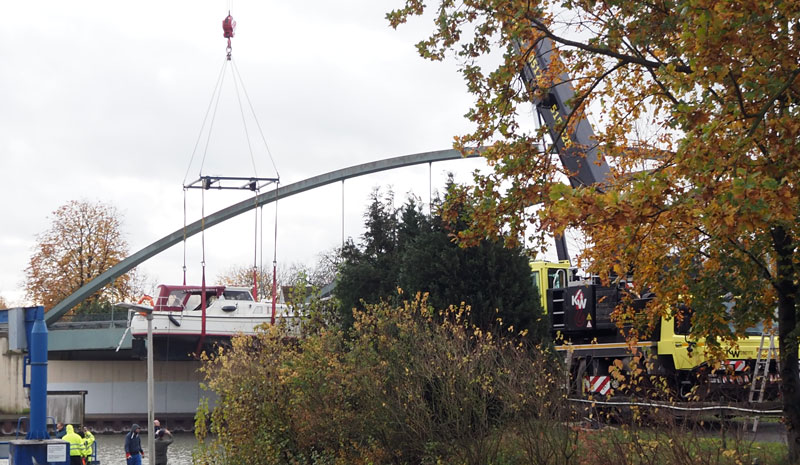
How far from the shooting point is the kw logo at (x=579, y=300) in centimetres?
2369

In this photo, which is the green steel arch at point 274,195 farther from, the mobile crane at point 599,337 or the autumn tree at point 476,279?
the autumn tree at point 476,279

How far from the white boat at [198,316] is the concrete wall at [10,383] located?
7.85 metres

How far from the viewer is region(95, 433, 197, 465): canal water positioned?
31672 millimetres

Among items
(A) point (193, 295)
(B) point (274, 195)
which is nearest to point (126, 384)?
(A) point (193, 295)

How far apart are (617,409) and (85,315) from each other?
4713 cm

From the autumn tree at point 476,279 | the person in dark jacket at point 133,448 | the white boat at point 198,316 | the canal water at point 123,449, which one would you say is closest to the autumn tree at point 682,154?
the autumn tree at point 476,279

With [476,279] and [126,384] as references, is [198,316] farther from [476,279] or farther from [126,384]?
[476,279]

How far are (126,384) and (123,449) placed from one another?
712 inches

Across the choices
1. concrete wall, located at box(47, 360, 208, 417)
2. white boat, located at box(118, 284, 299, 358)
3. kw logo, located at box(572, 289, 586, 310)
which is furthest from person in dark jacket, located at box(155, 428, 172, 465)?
concrete wall, located at box(47, 360, 208, 417)

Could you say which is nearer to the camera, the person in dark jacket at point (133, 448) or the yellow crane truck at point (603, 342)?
the yellow crane truck at point (603, 342)

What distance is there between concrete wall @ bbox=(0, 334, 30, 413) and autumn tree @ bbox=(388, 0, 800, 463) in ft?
146

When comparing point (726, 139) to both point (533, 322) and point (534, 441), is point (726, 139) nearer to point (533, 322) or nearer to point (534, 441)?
point (534, 441)

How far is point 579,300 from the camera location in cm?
2383

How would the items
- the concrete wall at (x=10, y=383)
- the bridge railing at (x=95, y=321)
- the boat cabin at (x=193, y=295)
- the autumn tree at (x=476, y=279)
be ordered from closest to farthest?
the autumn tree at (x=476, y=279)
the boat cabin at (x=193, y=295)
the concrete wall at (x=10, y=383)
the bridge railing at (x=95, y=321)
